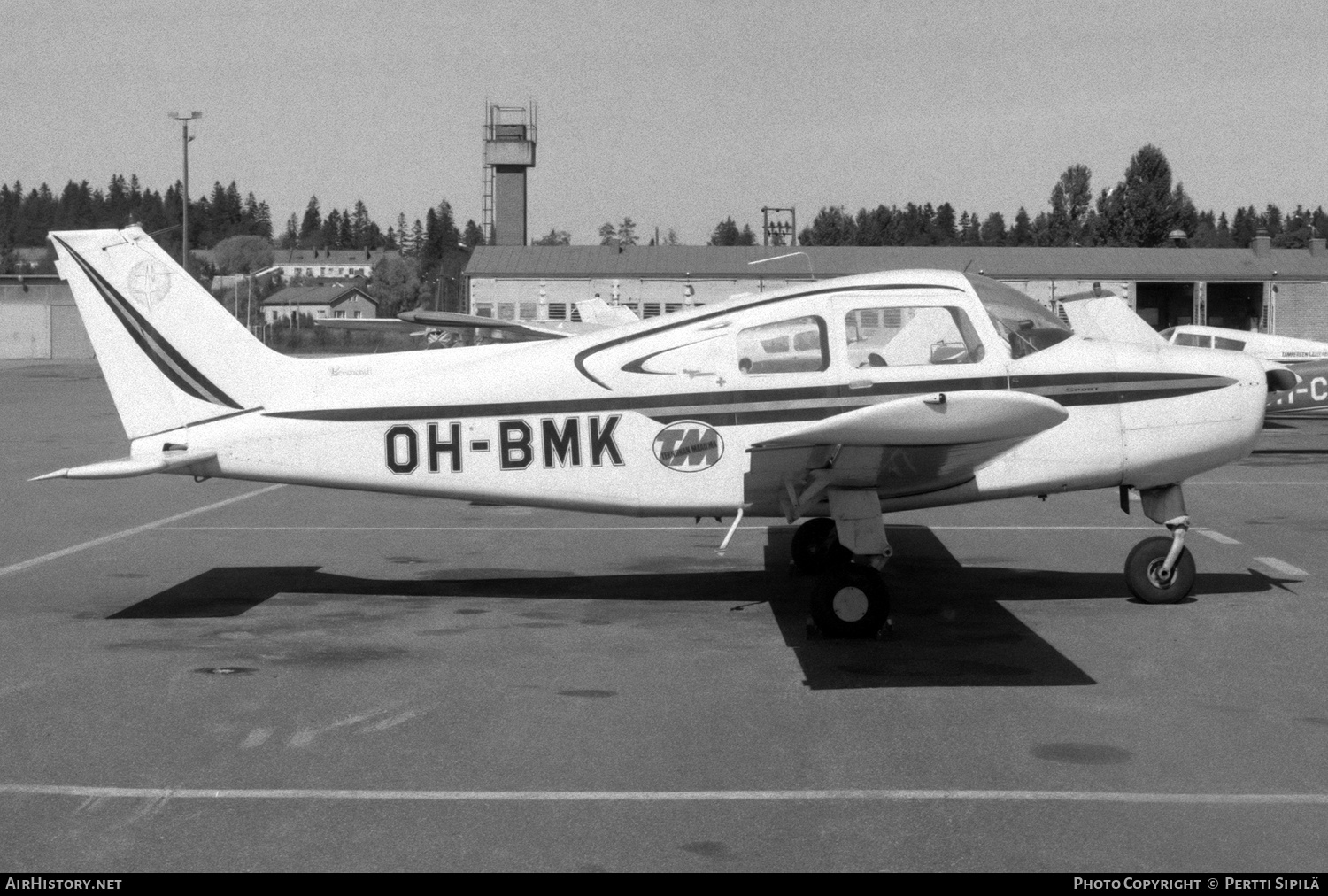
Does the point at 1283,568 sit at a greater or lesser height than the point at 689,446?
lesser

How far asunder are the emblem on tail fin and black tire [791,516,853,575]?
5.00 m

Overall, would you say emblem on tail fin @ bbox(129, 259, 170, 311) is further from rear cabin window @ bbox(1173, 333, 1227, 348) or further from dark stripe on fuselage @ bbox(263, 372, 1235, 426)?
rear cabin window @ bbox(1173, 333, 1227, 348)

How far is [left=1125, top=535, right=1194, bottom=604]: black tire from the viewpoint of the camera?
9359 millimetres

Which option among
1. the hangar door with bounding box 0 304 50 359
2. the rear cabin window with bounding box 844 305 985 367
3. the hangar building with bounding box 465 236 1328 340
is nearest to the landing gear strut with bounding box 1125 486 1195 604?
the rear cabin window with bounding box 844 305 985 367

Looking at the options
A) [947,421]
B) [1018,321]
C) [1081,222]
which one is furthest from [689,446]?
[1081,222]

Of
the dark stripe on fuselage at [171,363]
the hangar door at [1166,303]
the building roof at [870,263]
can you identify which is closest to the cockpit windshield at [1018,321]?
the dark stripe on fuselage at [171,363]

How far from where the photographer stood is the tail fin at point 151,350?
9500 mm

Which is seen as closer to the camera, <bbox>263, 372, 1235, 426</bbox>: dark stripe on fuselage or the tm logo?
<bbox>263, 372, 1235, 426</bbox>: dark stripe on fuselage

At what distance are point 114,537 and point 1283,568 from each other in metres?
10.2

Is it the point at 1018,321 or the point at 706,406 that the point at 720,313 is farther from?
the point at 1018,321

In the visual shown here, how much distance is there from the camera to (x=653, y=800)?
5484mm

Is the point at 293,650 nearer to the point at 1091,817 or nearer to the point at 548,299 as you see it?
the point at 1091,817

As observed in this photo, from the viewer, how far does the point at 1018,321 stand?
356 inches
